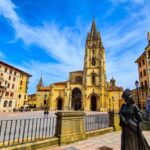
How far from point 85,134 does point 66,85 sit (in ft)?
141

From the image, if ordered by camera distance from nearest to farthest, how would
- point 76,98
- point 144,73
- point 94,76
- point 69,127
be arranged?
1. point 69,127
2. point 144,73
3. point 94,76
4. point 76,98

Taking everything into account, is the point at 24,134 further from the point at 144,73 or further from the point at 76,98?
the point at 76,98

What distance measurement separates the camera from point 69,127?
619 cm

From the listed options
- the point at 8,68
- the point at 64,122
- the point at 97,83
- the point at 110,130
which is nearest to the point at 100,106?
the point at 97,83

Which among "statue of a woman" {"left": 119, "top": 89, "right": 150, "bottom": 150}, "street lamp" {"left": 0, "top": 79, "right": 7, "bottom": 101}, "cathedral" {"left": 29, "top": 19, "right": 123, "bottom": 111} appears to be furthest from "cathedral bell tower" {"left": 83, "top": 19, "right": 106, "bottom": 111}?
"statue of a woman" {"left": 119, "top": 89, "right": 150, "bottom": 150}

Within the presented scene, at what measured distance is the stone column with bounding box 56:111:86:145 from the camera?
19.4 ft

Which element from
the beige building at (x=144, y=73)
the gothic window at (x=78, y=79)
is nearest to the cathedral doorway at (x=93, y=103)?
→ the gothic window at (x=78, y=79)

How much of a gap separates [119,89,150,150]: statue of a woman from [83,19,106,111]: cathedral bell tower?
4224cm

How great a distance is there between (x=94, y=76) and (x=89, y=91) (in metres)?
5.87

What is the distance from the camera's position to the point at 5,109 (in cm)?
3969

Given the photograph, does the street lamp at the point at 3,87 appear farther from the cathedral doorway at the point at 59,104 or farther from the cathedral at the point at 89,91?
the cathedral doorway at the point at 59,104

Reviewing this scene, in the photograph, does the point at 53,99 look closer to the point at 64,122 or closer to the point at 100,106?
the point at 100,106

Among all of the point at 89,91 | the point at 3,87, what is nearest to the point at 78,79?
the point at 89,91

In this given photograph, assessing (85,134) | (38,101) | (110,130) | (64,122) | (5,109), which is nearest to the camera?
(64,122)
